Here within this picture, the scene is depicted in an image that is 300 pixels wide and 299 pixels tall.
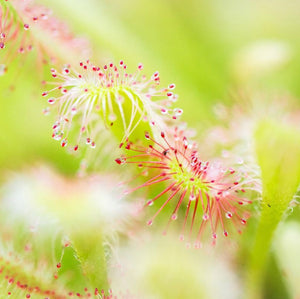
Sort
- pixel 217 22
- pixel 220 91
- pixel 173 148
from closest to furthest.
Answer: pixel 173 148 < pixel 220 91 < pixel 217 22

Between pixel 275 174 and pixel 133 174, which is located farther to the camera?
pixel 133 174

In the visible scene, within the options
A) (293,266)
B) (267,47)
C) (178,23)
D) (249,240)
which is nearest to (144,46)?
(178,23)

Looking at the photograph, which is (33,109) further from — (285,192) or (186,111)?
(285,192)

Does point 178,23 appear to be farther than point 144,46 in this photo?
Yes

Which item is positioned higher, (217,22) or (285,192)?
(217,22)
